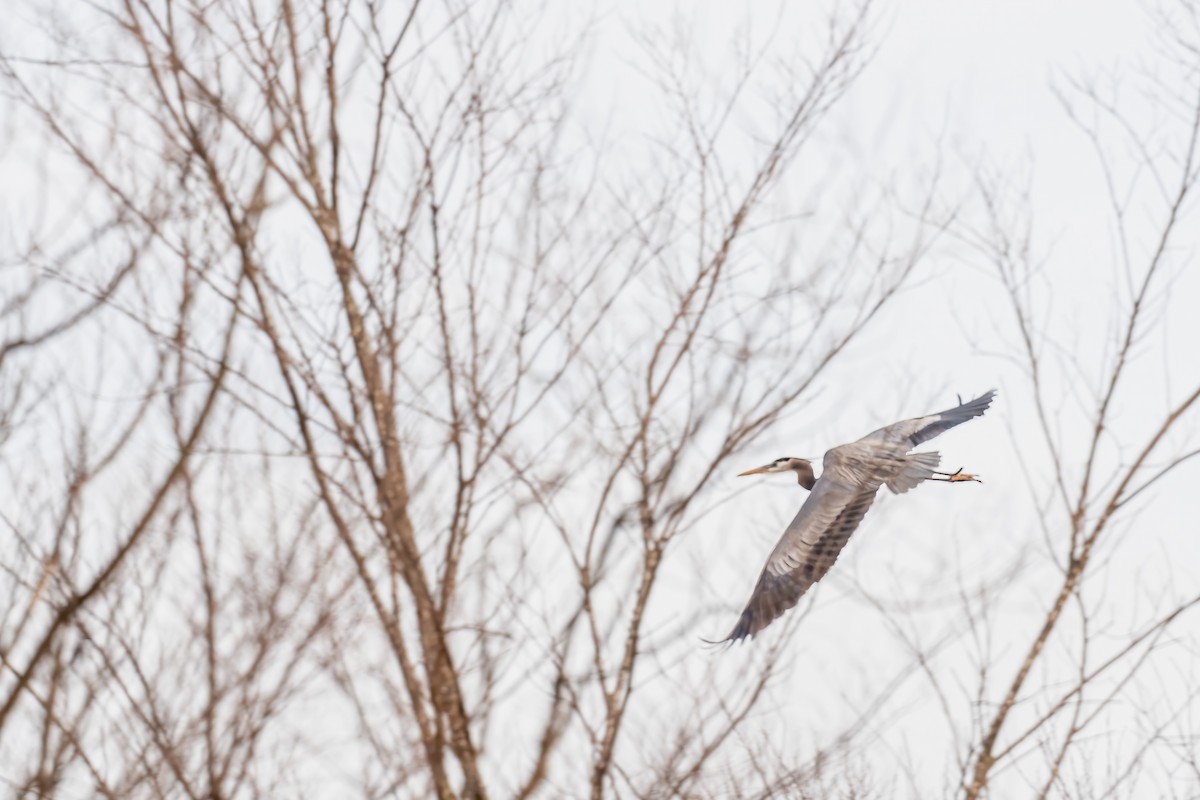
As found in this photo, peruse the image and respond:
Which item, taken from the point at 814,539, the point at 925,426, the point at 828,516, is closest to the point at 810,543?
the point at 814,539

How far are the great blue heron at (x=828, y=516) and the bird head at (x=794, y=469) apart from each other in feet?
2.98

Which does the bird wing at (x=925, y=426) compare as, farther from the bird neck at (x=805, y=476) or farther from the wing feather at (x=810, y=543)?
the bird neck at (x=805, y=476)

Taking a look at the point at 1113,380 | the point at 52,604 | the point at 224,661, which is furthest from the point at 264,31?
the point at 1113,380

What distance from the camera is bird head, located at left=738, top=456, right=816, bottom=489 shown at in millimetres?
7680

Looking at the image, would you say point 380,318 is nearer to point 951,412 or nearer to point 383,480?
point 383,480

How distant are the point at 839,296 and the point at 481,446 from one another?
7.26ft

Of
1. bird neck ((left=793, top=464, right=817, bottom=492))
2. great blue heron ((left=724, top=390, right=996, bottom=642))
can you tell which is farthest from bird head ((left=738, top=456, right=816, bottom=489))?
great blue heron ((left=724, top=390, right=996, bottom=642))

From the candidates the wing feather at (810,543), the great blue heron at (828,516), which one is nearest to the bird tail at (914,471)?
the great blue heron at (828,516)

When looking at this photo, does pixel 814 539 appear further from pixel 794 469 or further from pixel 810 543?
pixel 794 469

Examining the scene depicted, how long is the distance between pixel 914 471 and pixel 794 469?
1.57 m

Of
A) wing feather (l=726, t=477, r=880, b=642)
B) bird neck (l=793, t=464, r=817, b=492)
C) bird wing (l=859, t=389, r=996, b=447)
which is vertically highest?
bird neck (l=793, t=464, r=817, b=492)

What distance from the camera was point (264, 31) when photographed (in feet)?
25.4

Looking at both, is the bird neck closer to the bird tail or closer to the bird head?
the bird head

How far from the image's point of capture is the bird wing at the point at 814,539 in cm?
641
